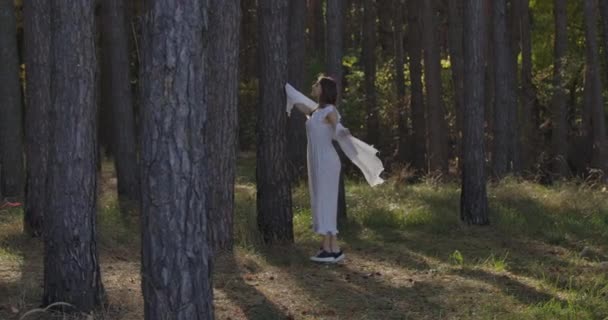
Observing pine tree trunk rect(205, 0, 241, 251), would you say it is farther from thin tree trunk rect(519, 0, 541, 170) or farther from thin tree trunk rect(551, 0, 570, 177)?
thin tree trunk rect(519, 0, 541, 170)

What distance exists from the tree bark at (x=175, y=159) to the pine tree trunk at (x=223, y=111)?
4.16 m

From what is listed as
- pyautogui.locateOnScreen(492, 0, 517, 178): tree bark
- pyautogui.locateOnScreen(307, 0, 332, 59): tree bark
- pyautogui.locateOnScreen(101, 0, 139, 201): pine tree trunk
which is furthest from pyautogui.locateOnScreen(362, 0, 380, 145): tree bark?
pyautogui.locateOnScreen(101, 0, 139, 201): pine tree trunk

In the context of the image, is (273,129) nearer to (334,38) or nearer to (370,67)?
(334,38)

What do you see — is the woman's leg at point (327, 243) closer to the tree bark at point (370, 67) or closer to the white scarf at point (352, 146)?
the white scarf at point (352, 146)

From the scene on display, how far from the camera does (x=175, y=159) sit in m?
5.32

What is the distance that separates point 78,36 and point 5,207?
24.1ft

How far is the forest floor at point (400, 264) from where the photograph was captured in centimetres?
793

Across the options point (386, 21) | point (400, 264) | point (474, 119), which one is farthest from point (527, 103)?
point (400, 264)

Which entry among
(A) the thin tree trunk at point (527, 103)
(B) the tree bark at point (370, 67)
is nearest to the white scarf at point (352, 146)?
(A) the thin tree trunk at point (527, 103)

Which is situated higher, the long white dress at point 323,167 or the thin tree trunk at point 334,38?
the thin tree trunk at point 334,38

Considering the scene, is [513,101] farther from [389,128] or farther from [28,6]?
[28,6]

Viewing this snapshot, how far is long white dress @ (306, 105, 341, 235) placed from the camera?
393 inches

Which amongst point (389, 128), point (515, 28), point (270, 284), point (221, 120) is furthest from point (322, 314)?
point (389, 128)

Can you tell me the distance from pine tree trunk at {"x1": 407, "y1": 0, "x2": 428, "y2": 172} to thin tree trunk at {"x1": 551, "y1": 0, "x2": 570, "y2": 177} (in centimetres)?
326
